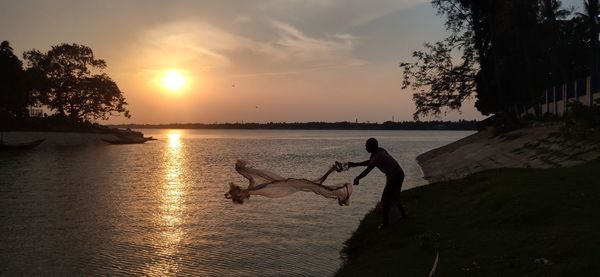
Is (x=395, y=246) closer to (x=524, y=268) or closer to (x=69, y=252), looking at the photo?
(x=524, y=268)

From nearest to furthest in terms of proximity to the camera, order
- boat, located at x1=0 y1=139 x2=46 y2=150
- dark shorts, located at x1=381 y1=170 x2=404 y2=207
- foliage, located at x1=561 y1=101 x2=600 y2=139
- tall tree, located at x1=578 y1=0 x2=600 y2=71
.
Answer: dark shorts, located at x1=381 y1=170 x2=404 y2=207 → foliage, located at x1=561 y1=101 x2=600 y2=139 → tall tree, located at x1=578 y1=0 x2=600 y2=71 → boat, located at x1=0 y1=139 x2=46 y2=150

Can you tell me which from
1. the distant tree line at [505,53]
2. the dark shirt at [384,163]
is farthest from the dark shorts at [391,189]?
the distant tree line at [505,53]

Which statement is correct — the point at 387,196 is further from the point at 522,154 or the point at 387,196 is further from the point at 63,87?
the point at 63,87

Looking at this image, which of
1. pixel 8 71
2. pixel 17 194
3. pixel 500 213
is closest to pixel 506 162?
pixel 500 213

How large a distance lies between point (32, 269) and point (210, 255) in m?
4.64

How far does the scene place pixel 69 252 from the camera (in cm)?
1609

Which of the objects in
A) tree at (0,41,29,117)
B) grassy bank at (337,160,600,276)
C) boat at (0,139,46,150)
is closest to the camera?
grassy bank at (337,160,600,276)

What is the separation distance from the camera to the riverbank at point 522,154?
2313cm

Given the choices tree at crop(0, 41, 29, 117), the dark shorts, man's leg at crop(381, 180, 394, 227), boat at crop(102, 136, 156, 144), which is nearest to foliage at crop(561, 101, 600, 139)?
the dark shorts

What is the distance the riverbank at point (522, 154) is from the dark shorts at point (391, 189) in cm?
1043

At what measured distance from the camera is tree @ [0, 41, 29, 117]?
90.4m

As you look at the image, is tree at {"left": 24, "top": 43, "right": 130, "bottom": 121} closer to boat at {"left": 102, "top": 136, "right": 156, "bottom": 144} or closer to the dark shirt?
boat at {"left": 102, "top": 136, "right": 156, "bottom": 144}

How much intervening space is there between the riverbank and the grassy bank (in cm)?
630

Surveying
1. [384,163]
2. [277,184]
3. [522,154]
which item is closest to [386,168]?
[384,163]
